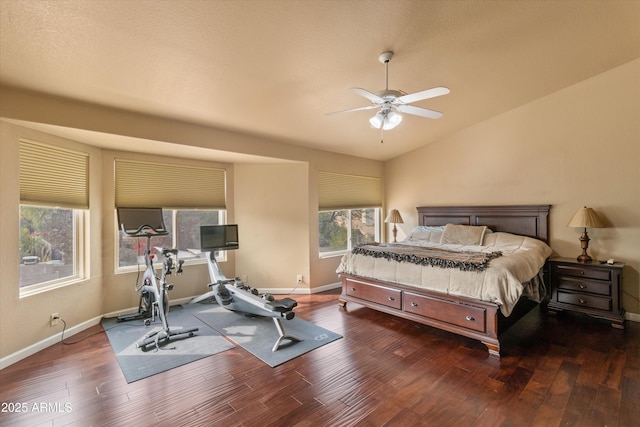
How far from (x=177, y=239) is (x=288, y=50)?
3255 mm

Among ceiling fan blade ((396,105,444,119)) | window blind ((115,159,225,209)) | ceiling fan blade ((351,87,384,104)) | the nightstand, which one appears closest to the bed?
the nightstand

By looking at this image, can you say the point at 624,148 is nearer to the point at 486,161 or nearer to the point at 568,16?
the point at 486,161

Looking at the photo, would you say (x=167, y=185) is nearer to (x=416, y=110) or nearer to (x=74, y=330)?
(x=74, y=330)

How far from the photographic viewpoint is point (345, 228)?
5723mm

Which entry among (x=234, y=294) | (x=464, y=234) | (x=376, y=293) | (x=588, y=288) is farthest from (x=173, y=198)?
(x=588, y=288)

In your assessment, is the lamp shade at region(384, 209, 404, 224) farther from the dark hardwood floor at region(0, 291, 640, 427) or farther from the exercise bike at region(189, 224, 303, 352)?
the exercise bike at region(189, 224, 303, 352)

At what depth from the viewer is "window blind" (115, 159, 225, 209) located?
3955 mm

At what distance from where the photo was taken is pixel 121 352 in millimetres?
2904

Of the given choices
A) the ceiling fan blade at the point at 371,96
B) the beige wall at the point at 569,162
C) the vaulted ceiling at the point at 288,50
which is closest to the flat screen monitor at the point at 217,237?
the vaulted ceiling at the point at 288,50

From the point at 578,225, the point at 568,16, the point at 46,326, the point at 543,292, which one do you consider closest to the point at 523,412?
the point at 543,292

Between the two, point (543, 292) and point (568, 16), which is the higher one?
point (568, 16)

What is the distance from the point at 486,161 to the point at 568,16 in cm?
252

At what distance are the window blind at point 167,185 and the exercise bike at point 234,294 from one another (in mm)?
769

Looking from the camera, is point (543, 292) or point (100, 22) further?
point (543, 292)
